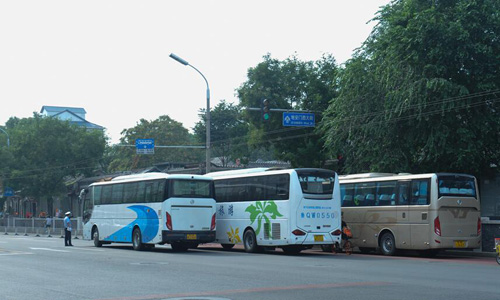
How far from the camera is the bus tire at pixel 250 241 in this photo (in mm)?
28000

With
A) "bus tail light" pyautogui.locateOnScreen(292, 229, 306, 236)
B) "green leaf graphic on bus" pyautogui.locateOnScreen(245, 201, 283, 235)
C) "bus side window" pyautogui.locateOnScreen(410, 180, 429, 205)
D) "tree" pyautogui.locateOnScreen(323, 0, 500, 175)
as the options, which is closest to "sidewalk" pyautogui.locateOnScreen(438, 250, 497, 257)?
"bus side window" pyautogui.locateOnScreen(410, 180, 429, 205)

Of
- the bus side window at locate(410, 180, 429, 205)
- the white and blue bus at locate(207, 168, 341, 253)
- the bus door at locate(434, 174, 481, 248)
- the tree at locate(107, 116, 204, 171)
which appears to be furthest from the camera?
the tree at locate(107, 116, 204, 171)

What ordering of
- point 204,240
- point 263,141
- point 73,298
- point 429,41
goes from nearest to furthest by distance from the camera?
point 73,298 → point 204,240 → point 429,41 → point 263,141

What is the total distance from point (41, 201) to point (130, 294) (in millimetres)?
70674

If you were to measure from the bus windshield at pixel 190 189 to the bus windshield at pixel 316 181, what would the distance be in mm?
4422

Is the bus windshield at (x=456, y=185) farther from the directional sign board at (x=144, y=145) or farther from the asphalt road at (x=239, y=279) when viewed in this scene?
the directional sign board at (x=144, y=145)

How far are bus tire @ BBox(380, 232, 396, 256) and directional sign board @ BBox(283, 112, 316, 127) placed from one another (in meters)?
8.90

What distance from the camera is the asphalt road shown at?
13.5 meters

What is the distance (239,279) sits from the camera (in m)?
16.4

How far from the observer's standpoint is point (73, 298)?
42.9 ft

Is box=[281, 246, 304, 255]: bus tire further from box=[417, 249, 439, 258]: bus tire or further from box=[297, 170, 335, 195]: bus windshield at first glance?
box=[417, 249, 439, 258]: bus tire

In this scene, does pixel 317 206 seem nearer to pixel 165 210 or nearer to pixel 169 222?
pixel 169 222

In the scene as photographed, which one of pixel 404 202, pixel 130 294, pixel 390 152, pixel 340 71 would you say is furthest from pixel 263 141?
pixel 130 294

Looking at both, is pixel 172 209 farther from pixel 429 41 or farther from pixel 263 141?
pixel 263 141
